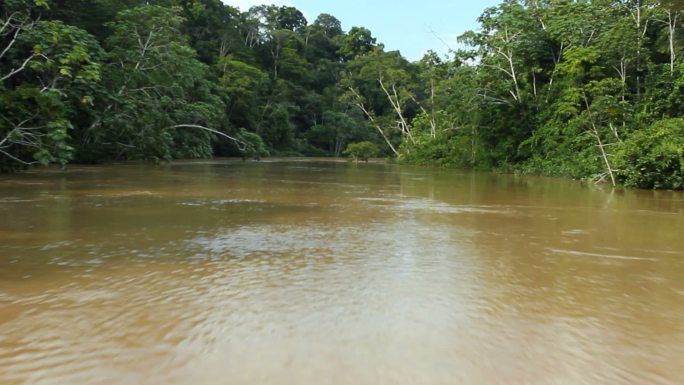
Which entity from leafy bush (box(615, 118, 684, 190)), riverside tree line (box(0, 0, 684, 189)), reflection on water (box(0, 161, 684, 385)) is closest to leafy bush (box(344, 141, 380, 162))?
riverside tree line (box(0, 0, 684, 189))

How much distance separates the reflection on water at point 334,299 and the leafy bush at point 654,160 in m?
6.49

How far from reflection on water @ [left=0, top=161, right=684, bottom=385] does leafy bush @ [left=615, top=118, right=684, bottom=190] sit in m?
6.49

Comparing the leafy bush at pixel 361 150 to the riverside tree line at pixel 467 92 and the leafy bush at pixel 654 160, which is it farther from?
the leafy bush at pixel 654 160

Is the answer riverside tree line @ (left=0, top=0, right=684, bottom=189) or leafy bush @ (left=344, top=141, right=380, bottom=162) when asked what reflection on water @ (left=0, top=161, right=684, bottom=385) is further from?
leafy bush @ (left=344, top=141, right=380, bottom=162)

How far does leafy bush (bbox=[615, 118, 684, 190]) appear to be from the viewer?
13404 millimetres

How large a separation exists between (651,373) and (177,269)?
349 centimetres

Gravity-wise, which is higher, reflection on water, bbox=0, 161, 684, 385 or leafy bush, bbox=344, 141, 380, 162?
leafy bush, bbox=344, 141, 380, 162

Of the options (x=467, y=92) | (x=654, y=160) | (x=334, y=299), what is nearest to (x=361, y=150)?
(x=467, y=92)

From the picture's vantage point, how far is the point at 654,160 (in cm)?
1357

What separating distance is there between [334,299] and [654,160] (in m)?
12.8

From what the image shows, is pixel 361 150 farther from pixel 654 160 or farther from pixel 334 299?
pixel 334 299

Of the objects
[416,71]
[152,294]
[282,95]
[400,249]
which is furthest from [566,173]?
[282,95]

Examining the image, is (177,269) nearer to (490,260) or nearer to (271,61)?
(490,260)

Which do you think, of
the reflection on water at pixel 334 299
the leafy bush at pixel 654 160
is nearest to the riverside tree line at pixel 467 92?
the leafy bush at pixel 654 160
